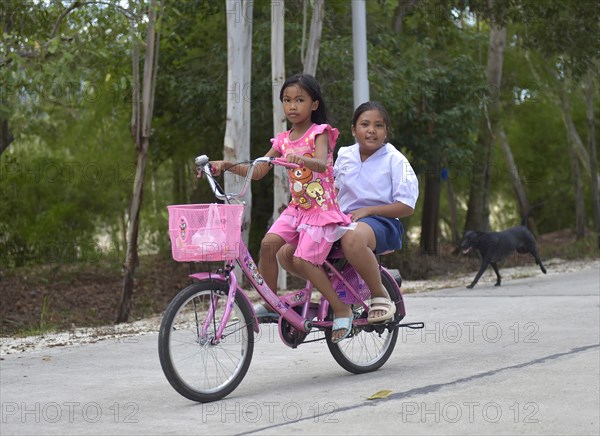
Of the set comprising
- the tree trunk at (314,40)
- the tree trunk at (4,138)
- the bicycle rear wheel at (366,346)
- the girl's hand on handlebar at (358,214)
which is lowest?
the bicycle rear wheel at (366,346)

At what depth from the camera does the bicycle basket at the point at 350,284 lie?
6.97m

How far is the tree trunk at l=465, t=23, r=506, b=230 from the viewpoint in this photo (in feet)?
89.8

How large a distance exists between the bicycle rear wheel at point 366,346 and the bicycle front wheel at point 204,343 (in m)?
0.75

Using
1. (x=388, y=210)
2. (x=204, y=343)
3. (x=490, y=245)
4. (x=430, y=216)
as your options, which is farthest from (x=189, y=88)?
(x=204, y=343)

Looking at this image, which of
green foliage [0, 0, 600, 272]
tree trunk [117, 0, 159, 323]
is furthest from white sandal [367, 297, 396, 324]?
green foliage [0, 0, 600, 272]

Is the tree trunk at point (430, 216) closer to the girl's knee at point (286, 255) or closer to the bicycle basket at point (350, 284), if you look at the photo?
the bicycle basket at point (350, 284)

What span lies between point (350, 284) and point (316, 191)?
74 cm

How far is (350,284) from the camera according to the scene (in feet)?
23.0

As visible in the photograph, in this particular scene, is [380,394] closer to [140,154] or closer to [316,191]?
[316,191]

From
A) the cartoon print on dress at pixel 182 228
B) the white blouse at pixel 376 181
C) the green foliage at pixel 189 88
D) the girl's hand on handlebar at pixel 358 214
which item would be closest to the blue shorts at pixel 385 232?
the girl's hand on handlebar at pixel 358 214

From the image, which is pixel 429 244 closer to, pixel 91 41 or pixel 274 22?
pixel 274 22

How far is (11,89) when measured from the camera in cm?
1473

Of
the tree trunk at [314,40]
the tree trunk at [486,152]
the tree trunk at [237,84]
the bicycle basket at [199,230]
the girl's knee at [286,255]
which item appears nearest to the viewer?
the bicycle basket at [199,230]

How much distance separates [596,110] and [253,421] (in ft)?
107
